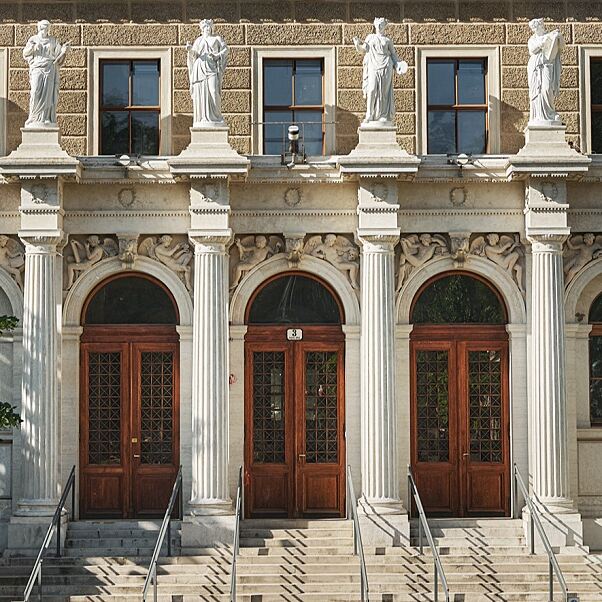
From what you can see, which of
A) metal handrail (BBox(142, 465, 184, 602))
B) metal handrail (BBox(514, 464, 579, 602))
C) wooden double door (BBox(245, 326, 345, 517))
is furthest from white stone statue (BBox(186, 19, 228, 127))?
metal handrail (BBox(514, 464, 579, 602))

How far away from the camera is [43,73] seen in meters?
20.6

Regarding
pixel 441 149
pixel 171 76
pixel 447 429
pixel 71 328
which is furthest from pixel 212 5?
pixel 447 429

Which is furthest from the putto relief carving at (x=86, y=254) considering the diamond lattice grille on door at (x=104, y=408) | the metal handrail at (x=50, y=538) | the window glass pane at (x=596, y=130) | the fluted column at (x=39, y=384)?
the window glass pane at (x=596, y=130)

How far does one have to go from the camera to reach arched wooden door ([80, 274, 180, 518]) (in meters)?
21.4

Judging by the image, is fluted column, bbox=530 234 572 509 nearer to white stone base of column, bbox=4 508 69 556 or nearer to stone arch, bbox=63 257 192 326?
stone arch, bbox=63 257 192 326

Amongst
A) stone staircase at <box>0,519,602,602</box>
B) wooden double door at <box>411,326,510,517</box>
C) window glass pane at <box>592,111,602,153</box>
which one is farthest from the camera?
window glass pane at <box>592,111,602,153</box>

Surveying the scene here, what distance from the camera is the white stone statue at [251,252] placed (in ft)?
70.1

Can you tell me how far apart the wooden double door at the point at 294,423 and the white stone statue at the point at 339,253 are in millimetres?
998

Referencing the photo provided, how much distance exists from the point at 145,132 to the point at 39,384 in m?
4.58

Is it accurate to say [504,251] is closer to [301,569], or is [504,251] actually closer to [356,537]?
[356,537]

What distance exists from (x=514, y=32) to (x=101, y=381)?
899 cm

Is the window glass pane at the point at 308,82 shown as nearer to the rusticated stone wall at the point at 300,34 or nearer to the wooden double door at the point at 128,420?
the rusticated stone wall at the point at 300,34

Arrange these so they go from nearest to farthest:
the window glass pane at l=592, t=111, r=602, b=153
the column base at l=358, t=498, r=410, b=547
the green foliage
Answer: the green foliage
the column base at l=358, t=498, r=410, b=547
the window glass pane at l=592, t=111, r=602, b=153

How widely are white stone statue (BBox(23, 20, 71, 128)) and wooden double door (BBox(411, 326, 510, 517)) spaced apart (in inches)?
273
